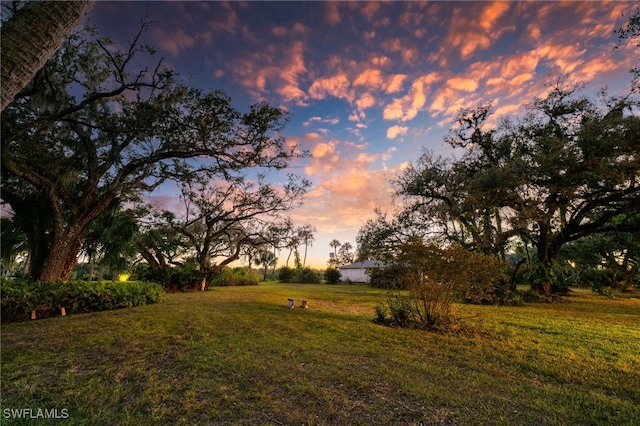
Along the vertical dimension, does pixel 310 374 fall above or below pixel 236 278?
below

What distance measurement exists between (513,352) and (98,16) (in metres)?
13.8

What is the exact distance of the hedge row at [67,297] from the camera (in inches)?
283

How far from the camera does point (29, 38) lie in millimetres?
1711

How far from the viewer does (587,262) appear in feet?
78.4

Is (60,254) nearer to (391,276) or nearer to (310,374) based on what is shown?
(310,374)

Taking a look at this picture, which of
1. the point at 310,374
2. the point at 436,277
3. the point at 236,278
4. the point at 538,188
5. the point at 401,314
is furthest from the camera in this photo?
the point at 236,278

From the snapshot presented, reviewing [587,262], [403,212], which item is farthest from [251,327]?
[587,262]

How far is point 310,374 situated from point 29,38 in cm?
460

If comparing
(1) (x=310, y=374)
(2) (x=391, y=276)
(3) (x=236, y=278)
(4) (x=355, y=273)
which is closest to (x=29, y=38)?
(1) (x=310, y=374)

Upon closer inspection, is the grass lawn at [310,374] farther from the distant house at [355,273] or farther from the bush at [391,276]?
the distant house at [355,273]

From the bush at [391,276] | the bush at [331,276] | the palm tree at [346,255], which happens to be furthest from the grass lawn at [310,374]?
the palm tree at [346,255]

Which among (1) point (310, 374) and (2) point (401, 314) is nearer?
(1) point (310, 374)

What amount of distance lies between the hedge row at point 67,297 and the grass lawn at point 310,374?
655 mm

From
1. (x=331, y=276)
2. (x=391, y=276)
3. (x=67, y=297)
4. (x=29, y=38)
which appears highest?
(x=29, y=38)
